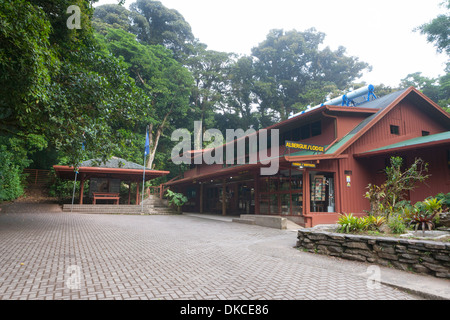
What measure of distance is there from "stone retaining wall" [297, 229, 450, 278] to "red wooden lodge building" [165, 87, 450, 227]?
4543 mm

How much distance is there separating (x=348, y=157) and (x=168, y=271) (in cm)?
1080

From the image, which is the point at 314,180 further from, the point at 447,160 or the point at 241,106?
the point at 241,106

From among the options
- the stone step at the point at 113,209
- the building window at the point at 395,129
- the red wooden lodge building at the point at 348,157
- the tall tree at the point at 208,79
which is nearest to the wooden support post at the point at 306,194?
the red wooden lodge building at the point at 348,157

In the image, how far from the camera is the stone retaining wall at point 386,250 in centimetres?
481

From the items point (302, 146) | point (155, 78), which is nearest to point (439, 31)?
point (302, 146)

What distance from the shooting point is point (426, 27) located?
22.3m

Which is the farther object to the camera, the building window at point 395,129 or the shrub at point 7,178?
the shrub at point 7,178

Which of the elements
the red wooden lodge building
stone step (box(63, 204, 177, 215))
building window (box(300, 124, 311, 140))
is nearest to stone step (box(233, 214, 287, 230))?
the red wooden lodge building

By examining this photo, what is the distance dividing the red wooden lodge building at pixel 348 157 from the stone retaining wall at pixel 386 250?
454cm

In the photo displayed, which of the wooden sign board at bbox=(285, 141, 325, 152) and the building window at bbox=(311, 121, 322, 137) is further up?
the building window at bbox=(311, 121, 322, 137)

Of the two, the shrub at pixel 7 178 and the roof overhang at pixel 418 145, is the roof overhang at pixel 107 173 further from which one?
the roof overhang at pixel 418 145

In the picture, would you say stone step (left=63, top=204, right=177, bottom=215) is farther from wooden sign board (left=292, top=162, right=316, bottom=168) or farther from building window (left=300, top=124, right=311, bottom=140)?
wooden sign board (left=292, top=162, right=316, bottom=168)

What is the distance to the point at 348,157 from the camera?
13070mm

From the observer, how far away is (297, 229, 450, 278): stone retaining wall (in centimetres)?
481
